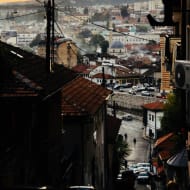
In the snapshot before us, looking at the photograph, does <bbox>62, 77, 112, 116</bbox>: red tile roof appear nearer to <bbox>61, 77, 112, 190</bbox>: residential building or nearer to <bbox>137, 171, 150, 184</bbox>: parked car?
<bbox>61, 77, 112, 190</bbox>: residential building

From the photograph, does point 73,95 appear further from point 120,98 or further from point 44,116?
point 120,98

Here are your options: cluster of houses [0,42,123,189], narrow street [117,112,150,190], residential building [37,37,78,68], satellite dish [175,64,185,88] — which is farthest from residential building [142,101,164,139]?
satellite dish [175,64,185,88]

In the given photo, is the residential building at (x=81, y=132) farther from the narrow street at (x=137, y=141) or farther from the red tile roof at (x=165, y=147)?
the narrow street at (x=137, y=141)

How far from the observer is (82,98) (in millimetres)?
15055

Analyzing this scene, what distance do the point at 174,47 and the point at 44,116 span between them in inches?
83.0

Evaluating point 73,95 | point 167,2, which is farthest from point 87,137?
point 167,2

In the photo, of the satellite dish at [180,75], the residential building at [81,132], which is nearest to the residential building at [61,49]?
the residential building at [81,132]

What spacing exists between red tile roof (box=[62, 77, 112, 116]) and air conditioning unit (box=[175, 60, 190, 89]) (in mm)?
6095

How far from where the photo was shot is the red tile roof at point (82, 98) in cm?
1387

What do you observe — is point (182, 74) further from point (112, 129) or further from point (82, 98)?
point (112, 129)

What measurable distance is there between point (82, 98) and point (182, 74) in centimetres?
877

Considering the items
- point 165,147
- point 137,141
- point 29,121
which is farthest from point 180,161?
point 137,141

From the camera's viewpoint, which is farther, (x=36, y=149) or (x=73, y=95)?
(x=73, y=95)

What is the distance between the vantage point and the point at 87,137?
49.0 feet
